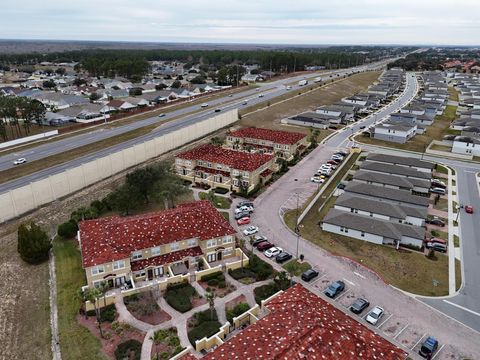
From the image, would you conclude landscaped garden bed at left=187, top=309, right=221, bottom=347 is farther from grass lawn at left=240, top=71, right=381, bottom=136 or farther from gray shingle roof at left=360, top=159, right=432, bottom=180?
grass lawn at left=240, top=71, right=381, bottom=136

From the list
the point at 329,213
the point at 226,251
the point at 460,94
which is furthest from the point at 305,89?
the point at 226,251

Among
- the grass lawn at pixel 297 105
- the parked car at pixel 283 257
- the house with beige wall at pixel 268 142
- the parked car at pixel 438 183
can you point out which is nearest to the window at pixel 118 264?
the parked car at pixel 283 257

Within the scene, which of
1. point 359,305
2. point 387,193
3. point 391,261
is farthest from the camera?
point 387,193

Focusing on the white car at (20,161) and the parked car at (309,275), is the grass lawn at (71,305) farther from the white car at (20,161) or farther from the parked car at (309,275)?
the white car at (20,161)

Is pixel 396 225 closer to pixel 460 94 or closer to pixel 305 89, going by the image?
pixel 305 89

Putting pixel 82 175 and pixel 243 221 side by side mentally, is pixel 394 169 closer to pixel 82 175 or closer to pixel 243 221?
pixel 243 221

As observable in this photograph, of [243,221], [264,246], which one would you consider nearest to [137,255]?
[264,246]
